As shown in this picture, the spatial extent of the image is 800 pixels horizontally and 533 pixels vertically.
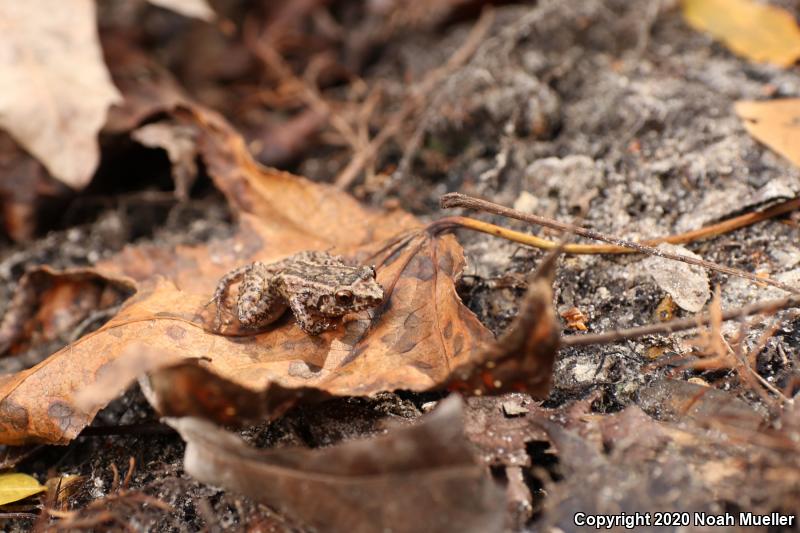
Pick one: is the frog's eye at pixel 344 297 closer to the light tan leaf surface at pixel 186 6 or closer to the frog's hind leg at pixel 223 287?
the frog's hind leg at pixel 223 287

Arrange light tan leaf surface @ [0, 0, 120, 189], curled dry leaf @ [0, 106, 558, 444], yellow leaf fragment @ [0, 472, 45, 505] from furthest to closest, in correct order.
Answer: light tan leaf surface @ [0, 0, 120, 189], yellow leaf fragment @ [0, 472, 45, 505], curled dry leaf @ [0, 106, 558, 444]

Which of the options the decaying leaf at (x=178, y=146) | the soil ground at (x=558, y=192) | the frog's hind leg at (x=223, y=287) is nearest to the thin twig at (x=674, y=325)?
the soil ground at (x=558, y=192)

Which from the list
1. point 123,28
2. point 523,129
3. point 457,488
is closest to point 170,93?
point 123,28

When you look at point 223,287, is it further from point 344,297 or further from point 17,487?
point 17,487

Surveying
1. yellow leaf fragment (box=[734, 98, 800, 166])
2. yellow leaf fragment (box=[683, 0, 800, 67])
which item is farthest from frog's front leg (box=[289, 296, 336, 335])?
yellow leaf fragment (box=[683, 0, 800, 67])

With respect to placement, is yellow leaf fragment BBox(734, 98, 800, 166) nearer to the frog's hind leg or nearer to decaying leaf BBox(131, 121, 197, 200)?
the frog's hind leg

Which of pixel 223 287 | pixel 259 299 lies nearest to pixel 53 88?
pixel 223 287

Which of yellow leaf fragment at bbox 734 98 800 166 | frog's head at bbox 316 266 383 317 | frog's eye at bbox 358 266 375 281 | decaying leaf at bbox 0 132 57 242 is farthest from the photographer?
decaying leaf at bbox 0 132 57 242

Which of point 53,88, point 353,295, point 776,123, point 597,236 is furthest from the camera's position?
point 53,88
